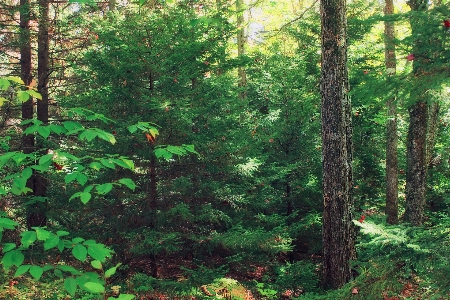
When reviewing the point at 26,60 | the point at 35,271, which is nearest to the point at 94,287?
the point at 35,271

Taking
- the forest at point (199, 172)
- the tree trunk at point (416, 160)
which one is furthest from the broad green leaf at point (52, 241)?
the tree trunk at point (416, 160)

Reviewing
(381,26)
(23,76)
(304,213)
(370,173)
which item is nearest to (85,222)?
(23,76)

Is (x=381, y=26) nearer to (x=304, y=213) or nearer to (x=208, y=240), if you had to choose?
(x=304, y=213)

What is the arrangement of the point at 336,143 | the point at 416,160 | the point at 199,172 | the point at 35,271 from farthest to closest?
the point at 416,160
the point at 199,172
the point at 336,143
the point at 35,271

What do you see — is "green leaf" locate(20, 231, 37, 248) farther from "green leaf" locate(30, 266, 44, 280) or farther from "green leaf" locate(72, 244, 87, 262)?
"green leaf" locate(72, 244, 87, 262)

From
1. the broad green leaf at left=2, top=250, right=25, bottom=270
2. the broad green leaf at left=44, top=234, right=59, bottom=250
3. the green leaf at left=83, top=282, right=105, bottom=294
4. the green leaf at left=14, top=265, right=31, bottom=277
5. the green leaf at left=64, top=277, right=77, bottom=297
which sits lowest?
the green leaf at left=64, top=277, right=77, bottom=297

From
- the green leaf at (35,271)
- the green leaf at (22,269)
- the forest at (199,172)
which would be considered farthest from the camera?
the forest at (199,172)

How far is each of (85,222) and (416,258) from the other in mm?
6428

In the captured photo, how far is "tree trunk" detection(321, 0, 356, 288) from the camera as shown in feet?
19.7

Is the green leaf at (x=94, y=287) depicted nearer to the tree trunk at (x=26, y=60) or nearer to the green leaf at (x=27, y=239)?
the green leaf at (x=27, y=239)

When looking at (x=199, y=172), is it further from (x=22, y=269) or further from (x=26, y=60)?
(x=26, y=60)

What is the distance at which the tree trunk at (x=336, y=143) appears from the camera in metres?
6.02

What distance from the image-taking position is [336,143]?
6059mm

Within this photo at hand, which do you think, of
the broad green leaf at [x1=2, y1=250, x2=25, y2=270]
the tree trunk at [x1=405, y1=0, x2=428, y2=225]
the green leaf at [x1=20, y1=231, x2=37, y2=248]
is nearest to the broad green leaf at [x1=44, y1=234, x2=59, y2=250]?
the green leaf at [x1=20, y1=231, x2=37, y2=248]
